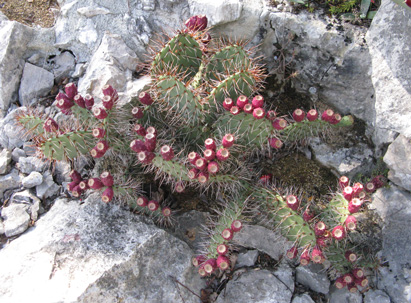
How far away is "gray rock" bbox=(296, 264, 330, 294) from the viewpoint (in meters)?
3.12

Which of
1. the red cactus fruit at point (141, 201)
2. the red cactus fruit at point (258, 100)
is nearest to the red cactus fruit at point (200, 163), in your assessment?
the red cactus fruit at point (258, 100)

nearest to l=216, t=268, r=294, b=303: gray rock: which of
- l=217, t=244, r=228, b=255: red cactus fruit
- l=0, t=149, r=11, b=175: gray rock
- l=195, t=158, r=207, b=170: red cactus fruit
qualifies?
l=217, t=244, r=228, b=255: red cactus fruit

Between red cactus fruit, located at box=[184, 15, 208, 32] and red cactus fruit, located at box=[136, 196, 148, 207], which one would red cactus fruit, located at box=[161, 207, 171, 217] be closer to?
red cactus fruit, located at box=[136, 196, 148, 207]

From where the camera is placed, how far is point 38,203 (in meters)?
3.44

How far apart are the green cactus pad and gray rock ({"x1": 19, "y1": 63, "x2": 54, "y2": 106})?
1.58 m

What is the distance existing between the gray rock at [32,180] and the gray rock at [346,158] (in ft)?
9.36

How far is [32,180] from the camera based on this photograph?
11.5ft

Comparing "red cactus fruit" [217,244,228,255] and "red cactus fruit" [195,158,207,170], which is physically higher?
"red cactus fruit" [195,158,207,170]

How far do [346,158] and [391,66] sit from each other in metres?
0.99

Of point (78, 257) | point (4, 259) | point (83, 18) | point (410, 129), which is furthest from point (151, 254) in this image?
point (83, 18)

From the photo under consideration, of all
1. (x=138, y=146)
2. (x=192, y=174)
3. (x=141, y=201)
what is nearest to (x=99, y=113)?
(x=138, y=146)

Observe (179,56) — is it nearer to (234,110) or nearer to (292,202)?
(234,110)

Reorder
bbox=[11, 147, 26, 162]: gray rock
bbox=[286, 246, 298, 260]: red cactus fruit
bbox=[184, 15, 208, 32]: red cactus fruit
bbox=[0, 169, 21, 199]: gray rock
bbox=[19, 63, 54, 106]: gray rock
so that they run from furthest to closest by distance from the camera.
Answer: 1. bbox=[19, 63, 54, 106]: gray rock
2. bbox=[11, 147, 26, 162]: gray rock
3. bbox=[0, 169, 21, 199]: gray rock
4. bbox=[184, 15, 208, 32]: red cactus fruit
5. bbox=[286, 246, 298, 260]: red cactus fruit

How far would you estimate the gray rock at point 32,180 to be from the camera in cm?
349
